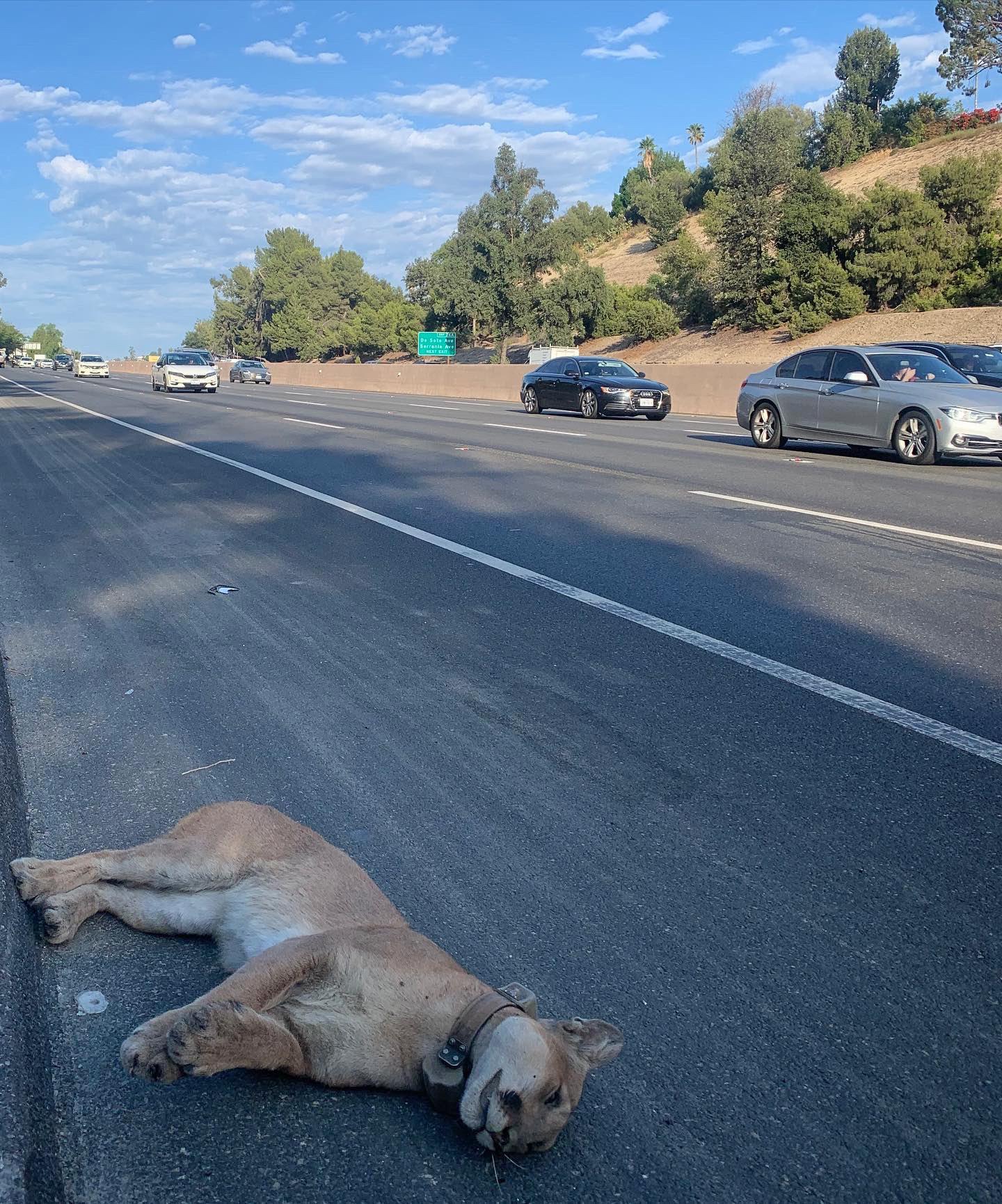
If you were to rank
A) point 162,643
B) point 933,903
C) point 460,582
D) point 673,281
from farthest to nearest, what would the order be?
point 673,281, point 460,582, point 162,643, point 933,903

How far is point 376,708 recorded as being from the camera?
5.17 metres

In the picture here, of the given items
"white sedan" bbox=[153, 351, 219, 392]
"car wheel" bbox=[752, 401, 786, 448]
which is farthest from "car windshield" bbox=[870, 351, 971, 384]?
"white sedan" bbox=[153, 351, 219, 392]

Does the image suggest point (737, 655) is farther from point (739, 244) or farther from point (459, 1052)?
point (739, 244)

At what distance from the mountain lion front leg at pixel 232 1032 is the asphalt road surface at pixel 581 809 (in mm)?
193

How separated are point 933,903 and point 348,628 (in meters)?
3.92

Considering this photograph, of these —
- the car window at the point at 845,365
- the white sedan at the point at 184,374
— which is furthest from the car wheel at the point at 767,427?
the white sedan at the point at 184,374

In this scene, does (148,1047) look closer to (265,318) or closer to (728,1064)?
(728,1064)

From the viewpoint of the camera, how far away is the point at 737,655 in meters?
6.07

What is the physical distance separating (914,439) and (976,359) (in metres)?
3.46

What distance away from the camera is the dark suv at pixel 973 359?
17.7 metres

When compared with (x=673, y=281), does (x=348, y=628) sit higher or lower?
lower

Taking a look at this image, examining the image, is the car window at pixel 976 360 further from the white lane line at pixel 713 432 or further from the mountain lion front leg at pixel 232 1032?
the mountain lion front leg at pixel 232 1032

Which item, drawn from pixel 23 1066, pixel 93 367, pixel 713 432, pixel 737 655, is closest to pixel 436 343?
pixel 93 367

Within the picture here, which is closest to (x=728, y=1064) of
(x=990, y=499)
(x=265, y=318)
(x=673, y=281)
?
(x=990, y=499)
